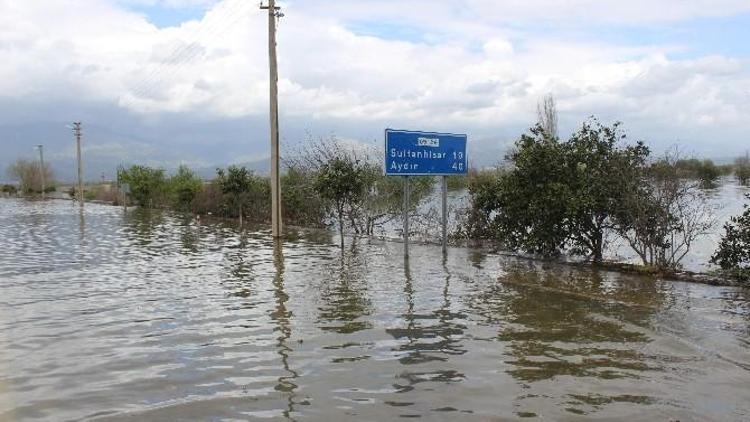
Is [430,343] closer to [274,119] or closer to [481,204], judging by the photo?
[481,204]

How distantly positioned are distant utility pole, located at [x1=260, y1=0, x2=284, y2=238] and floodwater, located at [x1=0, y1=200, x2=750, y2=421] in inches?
308

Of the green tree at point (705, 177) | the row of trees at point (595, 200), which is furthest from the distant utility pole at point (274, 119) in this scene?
the green tree at point (705, 177)

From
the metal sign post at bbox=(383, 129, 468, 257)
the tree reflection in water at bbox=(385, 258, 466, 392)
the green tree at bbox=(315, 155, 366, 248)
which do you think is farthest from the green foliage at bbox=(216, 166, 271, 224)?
the tree reflection in water at bbox=(385, 258, 466, 392)

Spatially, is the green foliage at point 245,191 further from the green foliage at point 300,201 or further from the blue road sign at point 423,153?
the blue road sign at point 423,153

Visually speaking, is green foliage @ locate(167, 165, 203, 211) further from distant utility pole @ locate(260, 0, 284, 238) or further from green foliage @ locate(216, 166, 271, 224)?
distant utility pole @ locate(260, 0, 284, 238)

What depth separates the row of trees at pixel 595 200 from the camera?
1348 cm

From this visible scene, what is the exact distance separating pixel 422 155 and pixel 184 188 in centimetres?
2733

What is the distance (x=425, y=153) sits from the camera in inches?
645

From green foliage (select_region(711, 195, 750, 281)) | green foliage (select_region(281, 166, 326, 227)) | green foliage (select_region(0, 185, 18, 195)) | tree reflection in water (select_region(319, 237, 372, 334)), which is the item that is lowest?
tree reflection in water (select_region(319, 237, 372, 334))

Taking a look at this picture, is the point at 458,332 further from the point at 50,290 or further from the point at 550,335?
the point at 50,290

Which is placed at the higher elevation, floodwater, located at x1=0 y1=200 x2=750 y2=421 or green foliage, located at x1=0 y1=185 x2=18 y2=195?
green foliage, located at x1=0 y1=185 x2=18 y2=195

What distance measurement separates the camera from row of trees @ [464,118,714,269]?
13.5 metres

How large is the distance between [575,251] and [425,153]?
454 centimetres

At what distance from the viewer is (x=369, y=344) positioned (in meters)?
7.74
